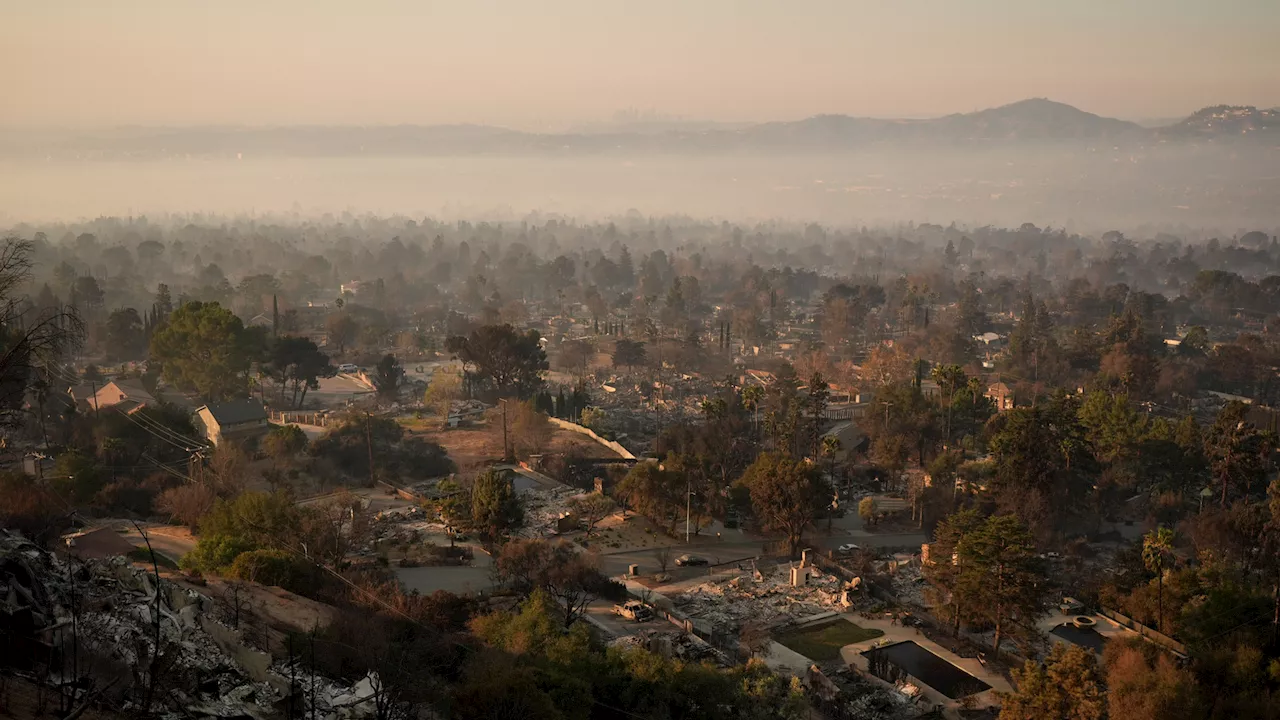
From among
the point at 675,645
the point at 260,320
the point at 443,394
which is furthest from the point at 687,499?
the point at 260,320

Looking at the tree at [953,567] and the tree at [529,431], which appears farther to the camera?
the tree at [529,431]

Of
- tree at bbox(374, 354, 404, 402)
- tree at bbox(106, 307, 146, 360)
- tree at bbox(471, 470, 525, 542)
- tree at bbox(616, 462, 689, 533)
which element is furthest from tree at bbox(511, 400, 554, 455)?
tree at bbox(106, 307, 146, 360)

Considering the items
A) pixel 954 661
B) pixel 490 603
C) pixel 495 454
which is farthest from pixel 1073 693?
pixel 495 454

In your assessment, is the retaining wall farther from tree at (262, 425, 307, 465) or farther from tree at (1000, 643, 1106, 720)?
tree at (1000, 643, 1106, 720)

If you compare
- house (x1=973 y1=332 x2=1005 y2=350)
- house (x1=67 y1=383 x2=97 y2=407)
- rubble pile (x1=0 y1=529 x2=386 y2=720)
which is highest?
rubble pile (x1=0 y1=529 x2=386 y2=720)

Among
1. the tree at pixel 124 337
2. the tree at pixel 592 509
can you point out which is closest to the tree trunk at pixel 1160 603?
the tree at pixel 592 509

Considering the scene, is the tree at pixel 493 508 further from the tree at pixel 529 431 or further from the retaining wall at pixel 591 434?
A: the retaining wall at pixel 591 434

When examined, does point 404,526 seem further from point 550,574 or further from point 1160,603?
point 1160,603
